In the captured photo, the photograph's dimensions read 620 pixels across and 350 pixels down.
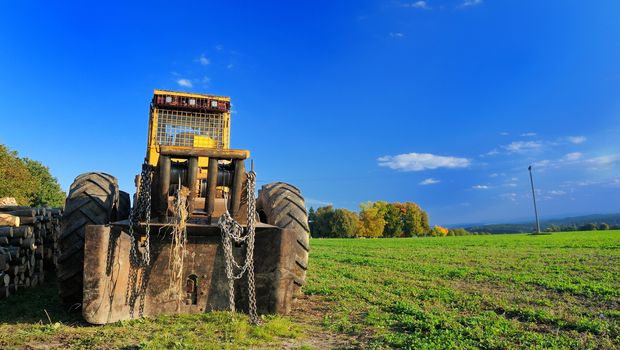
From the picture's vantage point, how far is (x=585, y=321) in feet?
17.8

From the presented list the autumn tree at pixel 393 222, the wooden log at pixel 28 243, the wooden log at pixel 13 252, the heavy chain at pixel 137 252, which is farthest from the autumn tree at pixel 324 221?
the heavy chain at pixel 137 252

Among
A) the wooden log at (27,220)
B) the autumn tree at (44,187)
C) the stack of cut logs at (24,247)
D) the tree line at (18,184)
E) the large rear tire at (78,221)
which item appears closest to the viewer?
the large rear tire at (78,221)

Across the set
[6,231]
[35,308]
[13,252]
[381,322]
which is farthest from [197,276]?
[6,231]

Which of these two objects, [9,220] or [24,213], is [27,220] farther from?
[9,220]

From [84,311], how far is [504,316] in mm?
5389

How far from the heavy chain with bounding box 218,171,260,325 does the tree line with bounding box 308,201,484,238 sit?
240ft

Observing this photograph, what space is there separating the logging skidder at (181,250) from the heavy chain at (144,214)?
0.01 metres

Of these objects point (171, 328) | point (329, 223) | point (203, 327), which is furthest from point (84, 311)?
point (329, 223)

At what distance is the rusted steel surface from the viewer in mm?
4738

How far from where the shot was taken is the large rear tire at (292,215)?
5.76 m

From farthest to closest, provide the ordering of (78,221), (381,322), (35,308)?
(35,308) < (78,221) < (381,322)

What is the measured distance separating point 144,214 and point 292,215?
79.3 inches

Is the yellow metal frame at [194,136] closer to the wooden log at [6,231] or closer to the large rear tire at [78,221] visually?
the large rear tire at [78,221]

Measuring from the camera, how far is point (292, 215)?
19.7ft
